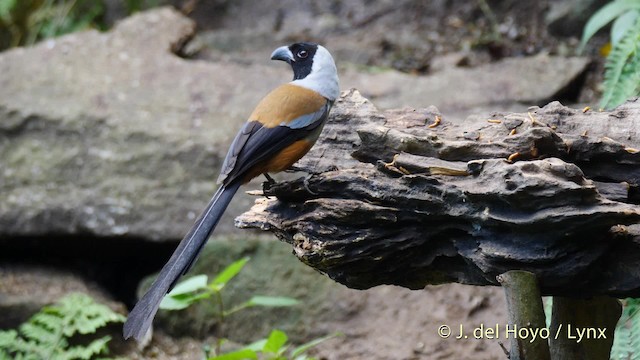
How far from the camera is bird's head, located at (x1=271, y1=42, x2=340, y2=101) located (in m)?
3.40

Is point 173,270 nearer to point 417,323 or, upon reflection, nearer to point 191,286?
point 191,286

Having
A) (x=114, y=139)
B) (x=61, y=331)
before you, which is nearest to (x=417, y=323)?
(x=61, y=331)

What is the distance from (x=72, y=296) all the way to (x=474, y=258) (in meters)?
2.77

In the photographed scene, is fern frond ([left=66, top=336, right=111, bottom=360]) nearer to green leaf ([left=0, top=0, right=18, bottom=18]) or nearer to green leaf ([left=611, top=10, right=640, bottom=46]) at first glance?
green leaf ([left=611, top=10, right=640, bottom=46])

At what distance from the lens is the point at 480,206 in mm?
2225

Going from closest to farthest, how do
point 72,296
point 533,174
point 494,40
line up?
point 533,174 < point 72,296 < point 494,40

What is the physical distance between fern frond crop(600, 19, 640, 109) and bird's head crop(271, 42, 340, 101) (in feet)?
4.27

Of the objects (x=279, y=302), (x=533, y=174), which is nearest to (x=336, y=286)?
(x=279, y=302)

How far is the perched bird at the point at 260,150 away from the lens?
2609 millimetres

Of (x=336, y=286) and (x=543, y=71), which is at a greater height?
(x=543, y=71)

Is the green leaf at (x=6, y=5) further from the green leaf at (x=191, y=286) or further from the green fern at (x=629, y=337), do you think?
the green fern at (x=629, y=337)

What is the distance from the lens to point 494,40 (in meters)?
6.53

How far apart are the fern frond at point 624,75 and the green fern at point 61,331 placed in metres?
2.69

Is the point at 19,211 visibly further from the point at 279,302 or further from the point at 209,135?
the point at 279,302
